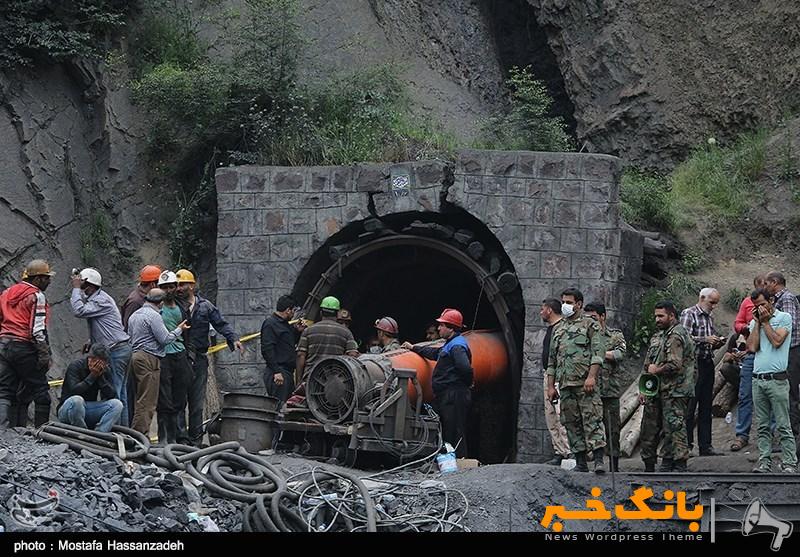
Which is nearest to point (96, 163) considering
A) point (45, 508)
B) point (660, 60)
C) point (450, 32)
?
point (450, 32)

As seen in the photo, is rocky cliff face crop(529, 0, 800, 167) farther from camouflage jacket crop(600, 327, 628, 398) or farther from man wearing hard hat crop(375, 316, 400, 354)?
camouflage jacket crop(600, 327, 628, 398)

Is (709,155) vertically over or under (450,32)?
under

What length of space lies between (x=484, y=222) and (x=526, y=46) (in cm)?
732

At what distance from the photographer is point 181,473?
10883 millimetres

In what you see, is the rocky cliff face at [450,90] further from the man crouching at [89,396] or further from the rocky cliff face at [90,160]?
the man crouching at [89,396]

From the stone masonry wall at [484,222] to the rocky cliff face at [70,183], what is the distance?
2.05 m

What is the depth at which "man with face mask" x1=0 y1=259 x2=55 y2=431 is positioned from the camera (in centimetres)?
1198

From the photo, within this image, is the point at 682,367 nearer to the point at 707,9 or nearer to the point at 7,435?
the point at 7,435

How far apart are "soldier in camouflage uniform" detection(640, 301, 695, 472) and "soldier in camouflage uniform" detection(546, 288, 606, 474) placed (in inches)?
21.0

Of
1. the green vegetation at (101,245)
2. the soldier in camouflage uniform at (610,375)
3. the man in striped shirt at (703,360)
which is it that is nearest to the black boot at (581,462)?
the soldier in camouflage uniform at (610,375)

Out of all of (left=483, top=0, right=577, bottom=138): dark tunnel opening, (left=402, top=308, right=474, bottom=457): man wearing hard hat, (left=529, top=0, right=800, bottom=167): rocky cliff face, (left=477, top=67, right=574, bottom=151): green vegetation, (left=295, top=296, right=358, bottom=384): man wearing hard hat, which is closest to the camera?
(left=402, top=308, right=474, bottom=457): man wearing hard hat

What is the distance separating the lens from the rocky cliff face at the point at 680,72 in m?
19.8

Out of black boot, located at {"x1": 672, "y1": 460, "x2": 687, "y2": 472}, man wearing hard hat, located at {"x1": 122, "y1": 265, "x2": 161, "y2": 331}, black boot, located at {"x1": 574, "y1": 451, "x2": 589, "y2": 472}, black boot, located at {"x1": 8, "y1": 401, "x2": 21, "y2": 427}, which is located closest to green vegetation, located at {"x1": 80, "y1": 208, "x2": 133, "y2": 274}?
man wearing hard hat, located at {"x1": 122, "y1": 265, "x2": 161, "y2": 331}

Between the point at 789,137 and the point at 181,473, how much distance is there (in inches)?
444
